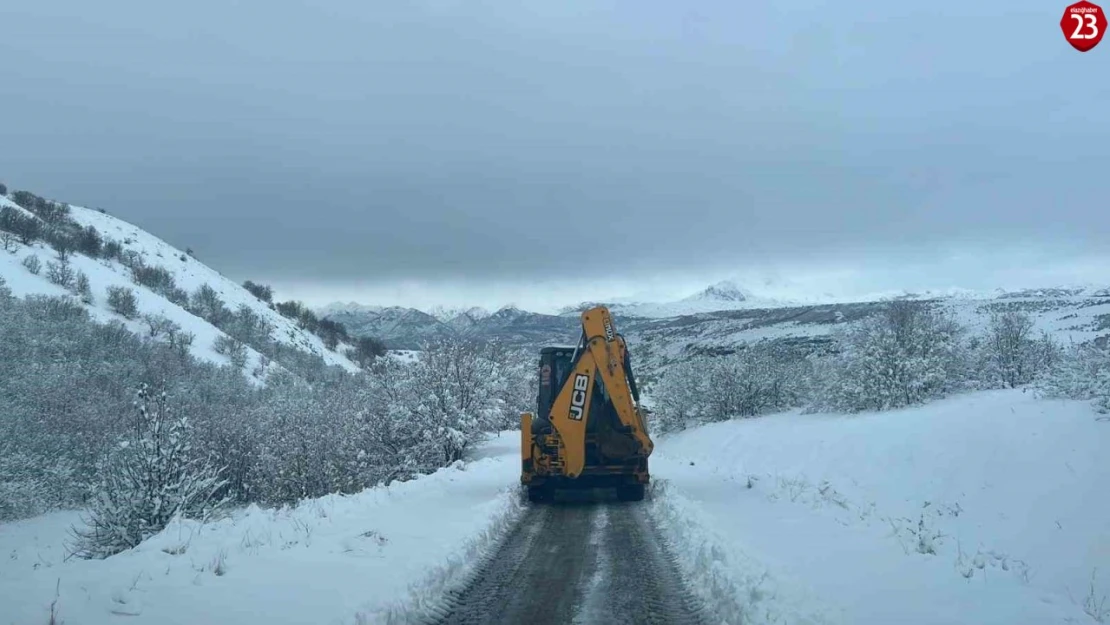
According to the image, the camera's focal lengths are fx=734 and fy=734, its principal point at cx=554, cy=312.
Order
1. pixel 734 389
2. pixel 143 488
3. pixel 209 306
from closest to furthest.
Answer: pixel 143 488, pixel 734 389, pixel 209 306

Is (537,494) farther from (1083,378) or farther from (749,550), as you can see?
(1083,378)

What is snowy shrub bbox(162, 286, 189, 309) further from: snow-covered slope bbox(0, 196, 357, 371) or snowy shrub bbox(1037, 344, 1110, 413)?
snowy shrub bbox(1037, 344, 1110, 413)

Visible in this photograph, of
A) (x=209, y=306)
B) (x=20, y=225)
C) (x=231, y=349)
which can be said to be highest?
(x=20, y=225)

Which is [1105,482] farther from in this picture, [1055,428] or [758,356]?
[758,356]

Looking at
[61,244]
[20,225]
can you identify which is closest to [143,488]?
[61,244]

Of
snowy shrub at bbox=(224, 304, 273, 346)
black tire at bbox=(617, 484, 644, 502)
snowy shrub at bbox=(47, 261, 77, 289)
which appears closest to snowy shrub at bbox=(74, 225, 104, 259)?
snowy shrub at bbox=(224, 304, 273, 346)

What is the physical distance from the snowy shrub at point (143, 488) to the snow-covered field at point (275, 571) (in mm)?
6474

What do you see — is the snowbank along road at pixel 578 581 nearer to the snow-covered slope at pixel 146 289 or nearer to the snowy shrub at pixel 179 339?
the snowy shrub at pixel 179 339

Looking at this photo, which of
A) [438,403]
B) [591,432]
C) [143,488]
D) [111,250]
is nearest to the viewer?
[591,432]

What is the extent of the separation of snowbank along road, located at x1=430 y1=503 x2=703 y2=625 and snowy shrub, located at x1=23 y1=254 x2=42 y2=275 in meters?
110

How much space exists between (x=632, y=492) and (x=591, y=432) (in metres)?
1.72

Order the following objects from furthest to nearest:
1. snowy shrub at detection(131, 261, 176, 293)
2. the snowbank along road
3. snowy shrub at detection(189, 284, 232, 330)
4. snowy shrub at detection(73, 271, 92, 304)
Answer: snowy shrub at detection(131, 261, 176, 293) → snowy shrub at detection(189, 284, 232, 330) → snowy shrub at detection(73, 271, 92, 304) → the snowbank along road

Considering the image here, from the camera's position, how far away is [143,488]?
1816cm

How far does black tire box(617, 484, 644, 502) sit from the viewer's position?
17594 mm
